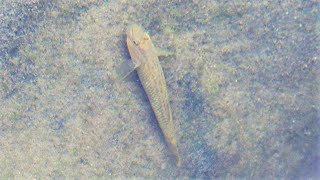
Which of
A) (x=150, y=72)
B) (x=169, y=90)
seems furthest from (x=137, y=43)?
(x=169, y=90)

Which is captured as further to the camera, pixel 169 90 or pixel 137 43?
pixel 169 90

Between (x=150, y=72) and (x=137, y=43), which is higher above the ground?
(x=137, y=43)

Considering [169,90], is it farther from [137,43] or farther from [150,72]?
[137,43]

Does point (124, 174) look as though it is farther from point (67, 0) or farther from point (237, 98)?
point (67, 0)

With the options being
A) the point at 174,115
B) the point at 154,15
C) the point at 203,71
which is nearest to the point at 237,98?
the point at 203,71

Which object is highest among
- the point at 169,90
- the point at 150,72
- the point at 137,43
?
the point at 137,43
